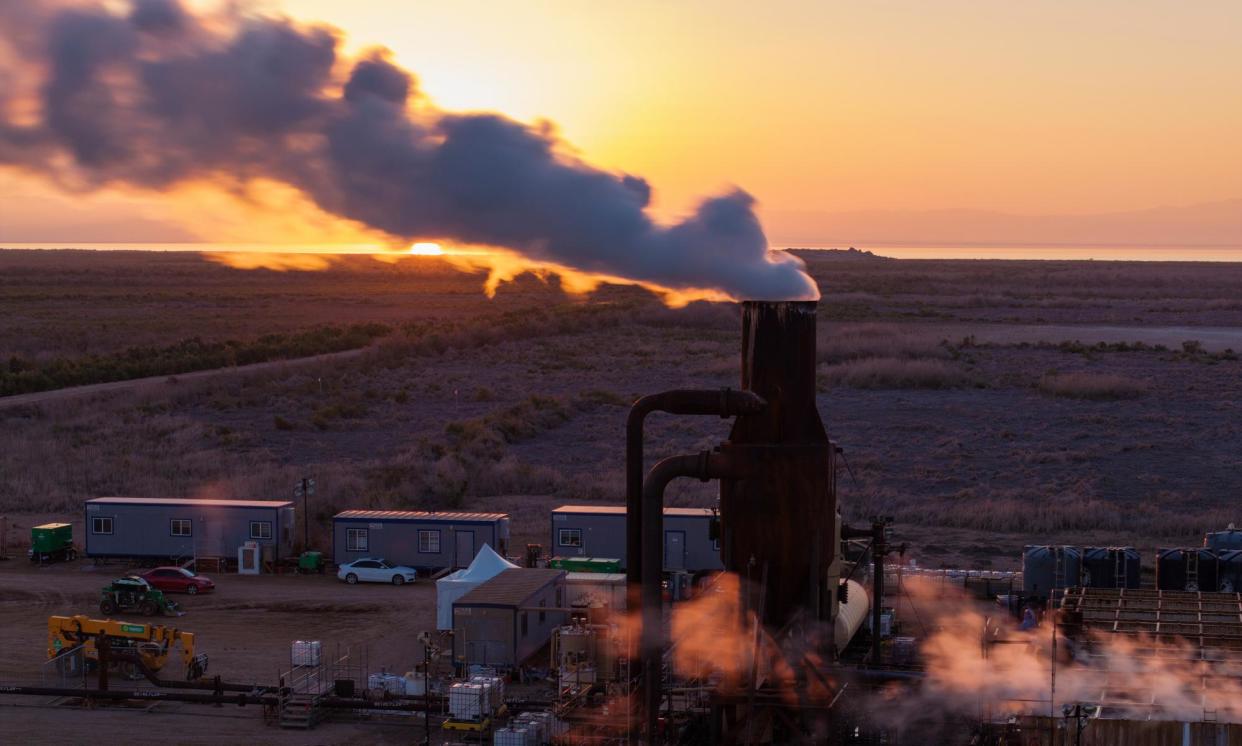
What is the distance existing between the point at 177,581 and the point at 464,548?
7586 millimetres

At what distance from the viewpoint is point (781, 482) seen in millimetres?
19031

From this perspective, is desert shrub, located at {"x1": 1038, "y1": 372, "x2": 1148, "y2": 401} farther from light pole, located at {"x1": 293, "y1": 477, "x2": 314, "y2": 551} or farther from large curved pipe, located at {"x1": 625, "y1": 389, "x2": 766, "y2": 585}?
large curved pipe, located at {"x1": 625, "y1": 389, "x2": 766, "y2": 585}

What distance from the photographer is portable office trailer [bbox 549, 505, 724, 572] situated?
115 ft

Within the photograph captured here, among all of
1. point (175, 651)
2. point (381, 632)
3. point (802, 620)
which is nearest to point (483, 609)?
point (381, 632)

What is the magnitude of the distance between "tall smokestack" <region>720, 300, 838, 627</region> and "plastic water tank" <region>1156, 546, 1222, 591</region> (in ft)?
53.3

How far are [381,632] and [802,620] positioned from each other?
606 inches

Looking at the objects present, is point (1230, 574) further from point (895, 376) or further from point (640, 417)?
point (895, 376)

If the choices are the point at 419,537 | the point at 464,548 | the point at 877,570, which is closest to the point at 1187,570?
the point at 877,570

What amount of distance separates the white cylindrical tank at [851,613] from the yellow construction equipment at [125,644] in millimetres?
13366

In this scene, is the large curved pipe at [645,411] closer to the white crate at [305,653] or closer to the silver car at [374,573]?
the white crate at [305,653]

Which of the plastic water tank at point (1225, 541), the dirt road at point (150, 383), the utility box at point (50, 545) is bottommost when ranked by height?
the utility box at point (50, 545)

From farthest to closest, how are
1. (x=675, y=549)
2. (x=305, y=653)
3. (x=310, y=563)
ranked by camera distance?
(x=310, y=563) → (x=675, y=549) → (x=305, y=653)

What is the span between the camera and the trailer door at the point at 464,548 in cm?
3706

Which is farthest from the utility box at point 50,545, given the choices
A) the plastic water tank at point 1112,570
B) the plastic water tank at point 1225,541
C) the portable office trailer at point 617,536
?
the plastic water tank at point 1225,541
